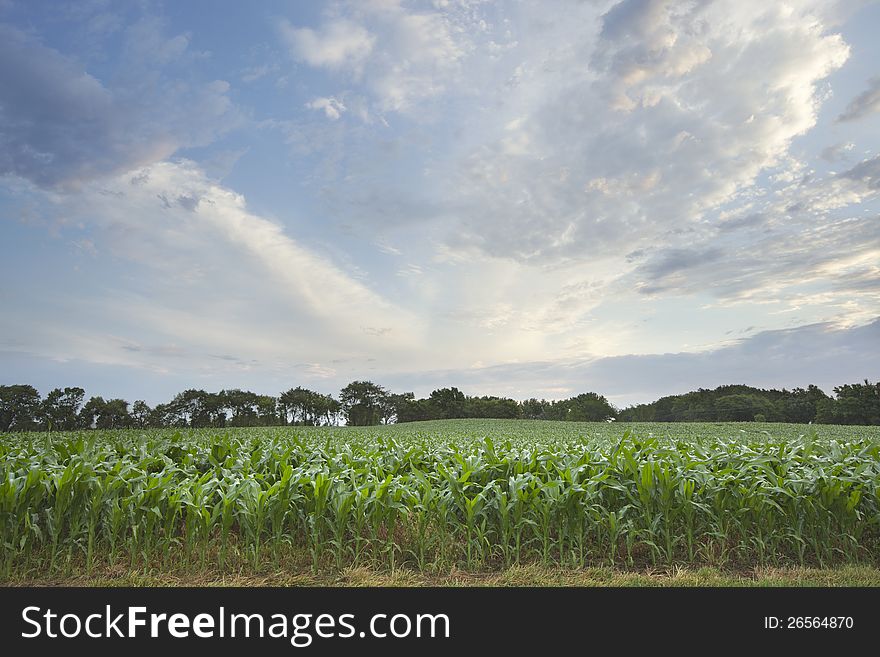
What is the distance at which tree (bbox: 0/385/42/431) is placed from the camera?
37.4 meters

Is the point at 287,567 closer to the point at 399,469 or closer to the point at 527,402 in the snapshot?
the point at 399,469

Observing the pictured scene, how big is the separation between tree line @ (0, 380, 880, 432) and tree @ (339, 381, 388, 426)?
15 cm

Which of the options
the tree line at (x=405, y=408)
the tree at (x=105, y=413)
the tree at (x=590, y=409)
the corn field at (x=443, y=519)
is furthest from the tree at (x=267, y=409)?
the corn field at (x=443, y=519)

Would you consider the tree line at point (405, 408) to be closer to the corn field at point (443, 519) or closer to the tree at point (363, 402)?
the tree at point (363, 402)

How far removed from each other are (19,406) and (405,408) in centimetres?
4560

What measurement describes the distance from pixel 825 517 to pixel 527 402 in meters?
74.8

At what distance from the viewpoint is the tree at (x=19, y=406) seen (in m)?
37.4

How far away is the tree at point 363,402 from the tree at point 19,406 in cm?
3830

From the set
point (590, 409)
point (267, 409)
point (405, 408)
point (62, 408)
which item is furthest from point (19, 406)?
point (590, 409)

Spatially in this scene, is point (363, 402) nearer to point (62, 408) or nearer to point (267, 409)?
point (267, 409)

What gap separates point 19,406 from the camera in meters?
38.4

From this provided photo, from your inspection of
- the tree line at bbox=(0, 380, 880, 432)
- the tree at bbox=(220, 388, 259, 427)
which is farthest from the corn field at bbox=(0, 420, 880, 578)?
the tree at bbox=(220, 388, 259, 427)
